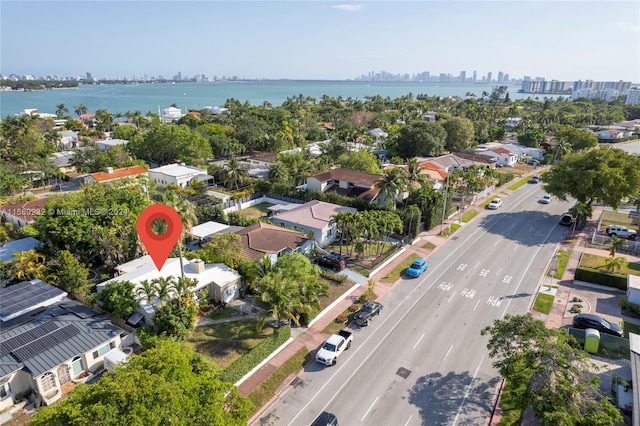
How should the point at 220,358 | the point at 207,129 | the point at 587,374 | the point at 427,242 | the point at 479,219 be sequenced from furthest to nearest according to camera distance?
the point at 207,129
the point at 479,219
the point at 427,242
the point at 220,358
the point at 587,374

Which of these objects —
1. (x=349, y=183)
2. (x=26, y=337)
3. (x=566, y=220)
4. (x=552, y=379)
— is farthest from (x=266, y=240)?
(x=566, y=220)

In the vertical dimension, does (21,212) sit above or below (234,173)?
below

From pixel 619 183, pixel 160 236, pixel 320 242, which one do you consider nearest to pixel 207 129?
pixel 320 242

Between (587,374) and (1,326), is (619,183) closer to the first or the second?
(587,374)

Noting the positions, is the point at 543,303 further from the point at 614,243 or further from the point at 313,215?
the point at 313,215

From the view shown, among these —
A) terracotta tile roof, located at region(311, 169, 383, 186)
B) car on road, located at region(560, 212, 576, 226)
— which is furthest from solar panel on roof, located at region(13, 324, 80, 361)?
car on road, located at region(560, 212, 576, 226)

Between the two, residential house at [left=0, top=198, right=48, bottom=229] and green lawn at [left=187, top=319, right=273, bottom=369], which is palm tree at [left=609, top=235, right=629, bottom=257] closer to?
green lawn at [left=187, top=319, right=273, bottom=369]

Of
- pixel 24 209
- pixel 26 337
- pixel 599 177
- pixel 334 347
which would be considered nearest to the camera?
pixel 26 337
